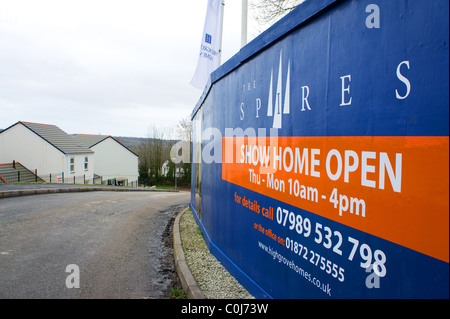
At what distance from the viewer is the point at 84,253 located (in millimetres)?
5930

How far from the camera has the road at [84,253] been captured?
440 cm

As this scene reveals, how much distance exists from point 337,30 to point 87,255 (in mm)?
5471

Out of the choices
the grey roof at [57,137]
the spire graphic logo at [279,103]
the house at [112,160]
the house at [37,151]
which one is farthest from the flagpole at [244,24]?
the house at [112,160]

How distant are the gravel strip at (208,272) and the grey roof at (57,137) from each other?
30.7 metres

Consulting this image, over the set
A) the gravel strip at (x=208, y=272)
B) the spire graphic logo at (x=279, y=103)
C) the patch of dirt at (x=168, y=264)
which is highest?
the spire graphic logo at (x=279, y=103)

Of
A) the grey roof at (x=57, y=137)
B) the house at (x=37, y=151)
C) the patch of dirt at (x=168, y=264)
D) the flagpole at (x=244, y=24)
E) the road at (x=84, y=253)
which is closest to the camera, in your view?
the road at (x=84, y=253)

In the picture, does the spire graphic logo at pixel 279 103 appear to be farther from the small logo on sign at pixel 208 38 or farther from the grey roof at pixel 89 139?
the grey roof at pixel 89 139

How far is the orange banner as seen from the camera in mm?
1771

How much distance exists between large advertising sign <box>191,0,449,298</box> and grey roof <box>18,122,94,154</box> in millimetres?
33474

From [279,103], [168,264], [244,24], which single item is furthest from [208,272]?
[244,24]

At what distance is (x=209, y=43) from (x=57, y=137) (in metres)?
32.5

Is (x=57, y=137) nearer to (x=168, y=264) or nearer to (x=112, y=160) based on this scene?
(x=112, y=160)

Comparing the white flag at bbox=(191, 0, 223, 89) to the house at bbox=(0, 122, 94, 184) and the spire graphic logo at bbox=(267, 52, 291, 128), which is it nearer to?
the spire graphic logo at bbox=(267, 52, 291, 128)
